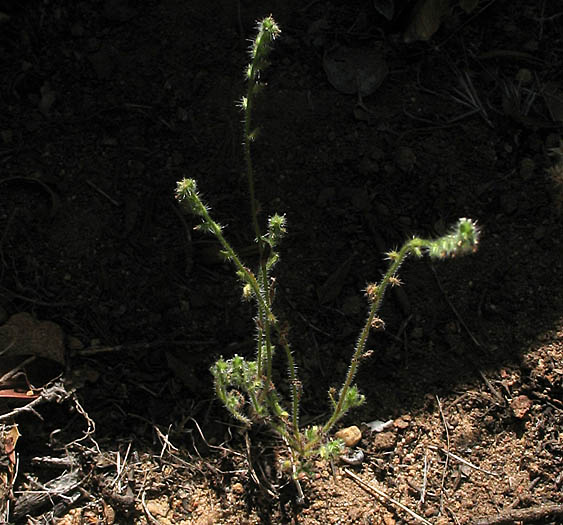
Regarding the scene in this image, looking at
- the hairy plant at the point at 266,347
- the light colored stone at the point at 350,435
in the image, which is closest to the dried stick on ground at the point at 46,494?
the hairy plant at the point at 266,347

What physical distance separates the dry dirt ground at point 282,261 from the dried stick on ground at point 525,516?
0.04ft

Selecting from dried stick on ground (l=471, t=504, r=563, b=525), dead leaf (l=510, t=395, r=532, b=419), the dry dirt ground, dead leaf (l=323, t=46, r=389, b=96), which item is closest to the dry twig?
the dry dirt ground

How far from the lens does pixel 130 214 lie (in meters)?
3.20

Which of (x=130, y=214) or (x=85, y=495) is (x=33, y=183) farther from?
(x=85, y=495)

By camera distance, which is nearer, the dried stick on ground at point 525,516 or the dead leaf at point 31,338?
the dried stick on ground at point 525,516

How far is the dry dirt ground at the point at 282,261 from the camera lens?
2.83 meters

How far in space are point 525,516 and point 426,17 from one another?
2337 millimetres

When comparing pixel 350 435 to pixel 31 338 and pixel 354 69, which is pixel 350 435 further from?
pixel 354 69

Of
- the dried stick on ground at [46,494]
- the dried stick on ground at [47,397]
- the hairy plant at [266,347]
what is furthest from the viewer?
the dried stick on ground at [47,397]

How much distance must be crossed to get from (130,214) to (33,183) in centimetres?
48

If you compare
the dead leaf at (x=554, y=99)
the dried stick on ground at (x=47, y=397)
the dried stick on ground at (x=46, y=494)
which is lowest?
the dried stick on ground at (x=46, y=494)

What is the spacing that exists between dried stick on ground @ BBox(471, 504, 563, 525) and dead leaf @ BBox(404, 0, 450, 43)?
2245 millimetres

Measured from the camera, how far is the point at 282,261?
125 inches

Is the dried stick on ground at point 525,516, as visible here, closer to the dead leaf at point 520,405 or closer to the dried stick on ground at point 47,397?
the dead leaf at point 520,405
